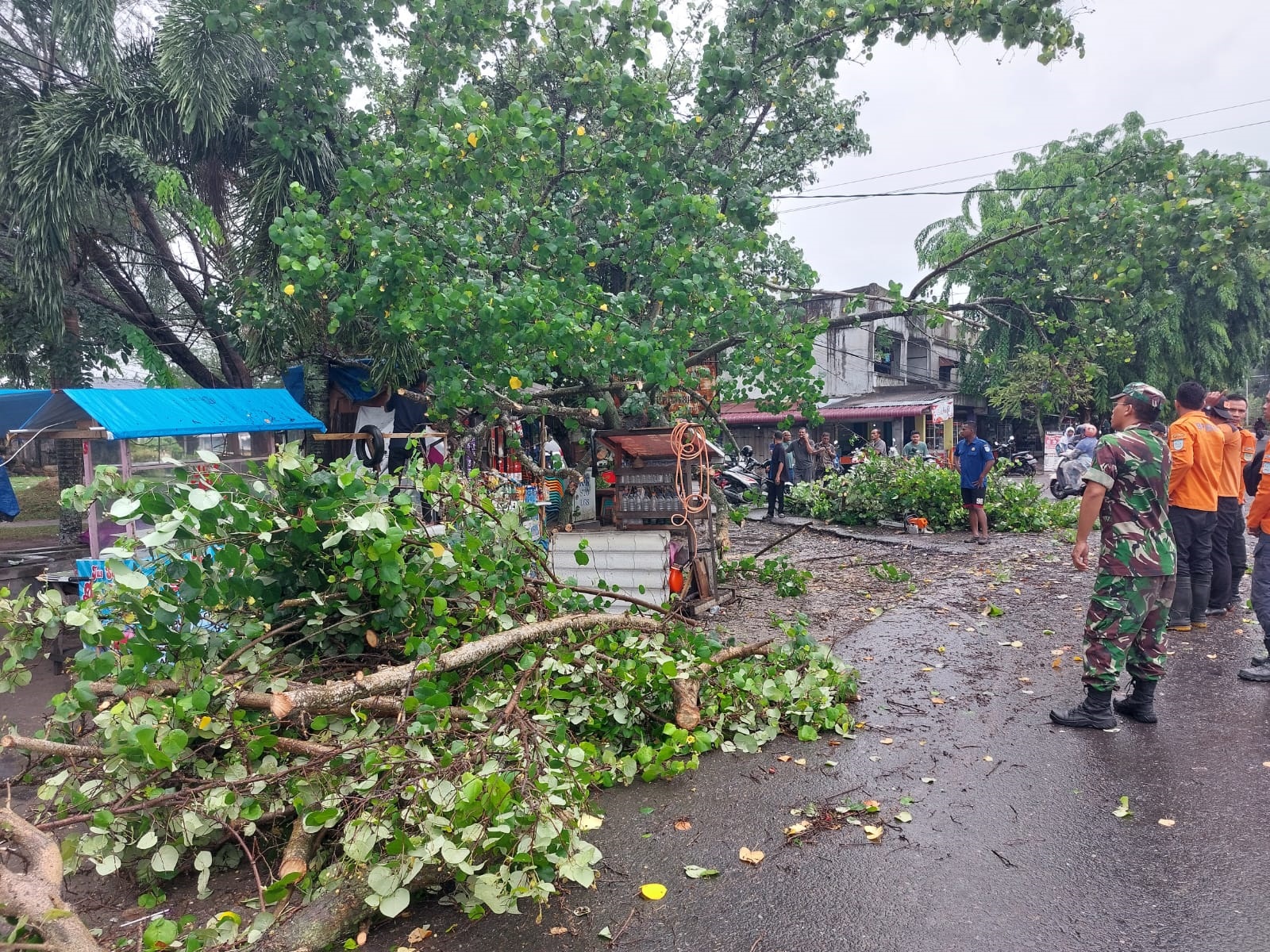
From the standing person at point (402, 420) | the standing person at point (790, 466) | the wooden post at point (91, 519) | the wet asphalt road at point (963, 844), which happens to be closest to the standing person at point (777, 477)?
the standing person at point (790, 466)

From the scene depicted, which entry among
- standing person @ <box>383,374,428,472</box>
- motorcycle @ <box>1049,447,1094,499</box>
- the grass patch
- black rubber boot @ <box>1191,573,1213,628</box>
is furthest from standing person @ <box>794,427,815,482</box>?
the grass patch

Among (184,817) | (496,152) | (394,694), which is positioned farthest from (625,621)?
(496,152)

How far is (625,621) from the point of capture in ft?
15.3

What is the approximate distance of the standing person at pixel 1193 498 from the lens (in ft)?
18.6

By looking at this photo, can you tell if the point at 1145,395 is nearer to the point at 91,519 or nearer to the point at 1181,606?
the point at 1181,606

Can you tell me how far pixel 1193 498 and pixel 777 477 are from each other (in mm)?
9460

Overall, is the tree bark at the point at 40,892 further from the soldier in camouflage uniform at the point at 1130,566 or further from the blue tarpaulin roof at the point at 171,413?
the blue tarpaulin roof at the point at 171,413

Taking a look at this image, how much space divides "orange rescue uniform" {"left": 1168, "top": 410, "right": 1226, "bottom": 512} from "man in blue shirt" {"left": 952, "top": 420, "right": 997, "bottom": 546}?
4763mm

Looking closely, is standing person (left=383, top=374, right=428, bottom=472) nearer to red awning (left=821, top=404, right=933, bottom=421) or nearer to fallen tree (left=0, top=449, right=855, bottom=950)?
fallen tree (left=0, top=449, right=855, bottom=950)

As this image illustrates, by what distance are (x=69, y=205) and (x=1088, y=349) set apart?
11598 mm

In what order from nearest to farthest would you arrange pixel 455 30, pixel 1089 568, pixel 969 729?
1. pixel 969 729
2. pixel 455 30
3. pixel 1089 568

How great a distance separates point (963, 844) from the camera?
10.2 feet

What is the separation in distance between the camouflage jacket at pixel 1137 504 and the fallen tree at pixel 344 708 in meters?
1.78

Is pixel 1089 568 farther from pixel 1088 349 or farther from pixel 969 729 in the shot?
pixel 969 729
